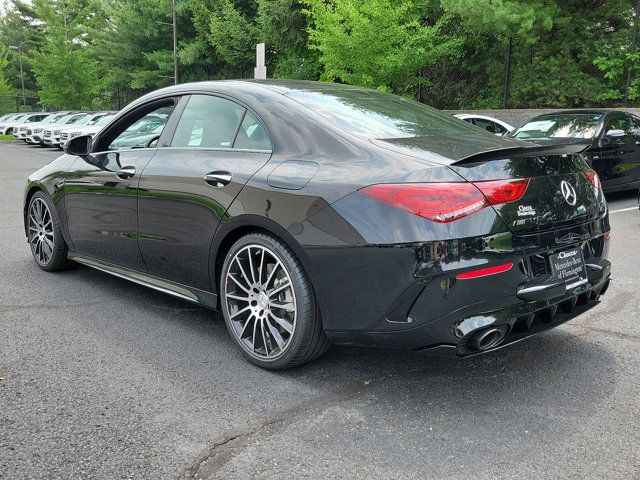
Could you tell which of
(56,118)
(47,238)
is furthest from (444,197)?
(56,118)

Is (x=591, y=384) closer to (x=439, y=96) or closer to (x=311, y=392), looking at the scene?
(x=311, y=392)

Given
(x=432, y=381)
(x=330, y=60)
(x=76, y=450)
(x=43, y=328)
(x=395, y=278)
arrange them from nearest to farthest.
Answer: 1. (x=76, y=450)
2. (x=395, y=278)
3. (x=432, y=381)
4. (x=43, y=328)
5. (x=330, y=60)

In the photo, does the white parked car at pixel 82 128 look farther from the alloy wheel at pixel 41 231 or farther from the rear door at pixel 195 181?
the rear door at pixel 195 181

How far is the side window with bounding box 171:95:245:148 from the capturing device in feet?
12.6

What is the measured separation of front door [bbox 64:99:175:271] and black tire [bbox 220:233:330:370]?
3.32 feet

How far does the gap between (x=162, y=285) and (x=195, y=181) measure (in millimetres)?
791

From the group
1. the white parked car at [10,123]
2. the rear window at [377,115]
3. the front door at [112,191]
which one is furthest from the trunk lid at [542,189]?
the white parked car at [10,123]

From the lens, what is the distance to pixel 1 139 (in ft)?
121

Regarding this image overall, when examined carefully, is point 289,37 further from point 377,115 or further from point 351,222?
point 351,222

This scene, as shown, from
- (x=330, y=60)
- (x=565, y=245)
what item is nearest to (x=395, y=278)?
(x=565, y=245)

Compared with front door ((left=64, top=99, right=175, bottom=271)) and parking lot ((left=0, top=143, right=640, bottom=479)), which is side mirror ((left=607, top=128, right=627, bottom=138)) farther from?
front door ((left=64, top=99, right=175, bottom=271))

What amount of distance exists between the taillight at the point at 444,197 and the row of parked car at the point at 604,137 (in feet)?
23.0

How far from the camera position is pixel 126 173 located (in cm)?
434

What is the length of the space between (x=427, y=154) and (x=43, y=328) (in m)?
2.69
